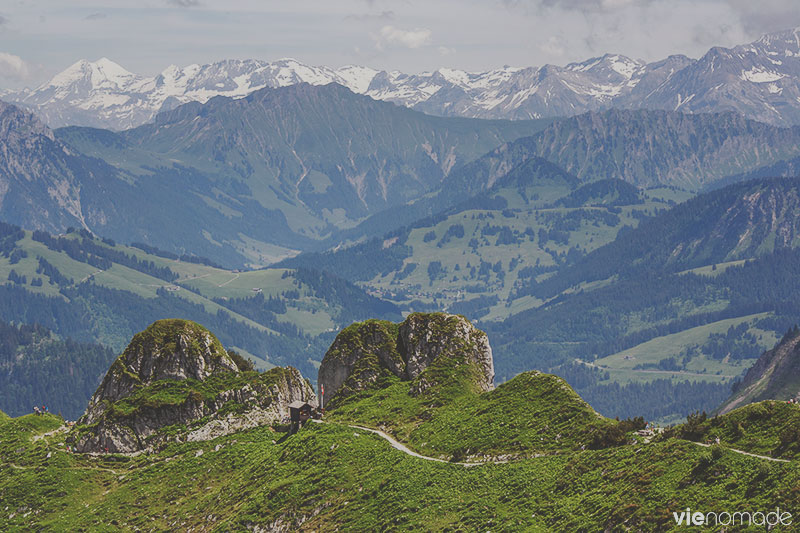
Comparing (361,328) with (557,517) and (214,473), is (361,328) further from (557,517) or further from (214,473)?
(557,517)

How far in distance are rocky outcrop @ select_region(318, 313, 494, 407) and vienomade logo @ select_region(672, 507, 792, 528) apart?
56.4 metres

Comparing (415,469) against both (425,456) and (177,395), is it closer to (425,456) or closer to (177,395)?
(425,456)

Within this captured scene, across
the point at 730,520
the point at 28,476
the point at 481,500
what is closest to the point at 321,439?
the point at 481,500

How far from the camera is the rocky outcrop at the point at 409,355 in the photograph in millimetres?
129250

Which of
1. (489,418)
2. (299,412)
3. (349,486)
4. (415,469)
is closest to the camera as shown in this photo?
(415,469)

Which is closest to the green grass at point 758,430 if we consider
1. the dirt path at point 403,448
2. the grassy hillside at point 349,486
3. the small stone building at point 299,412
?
the grassy hillside at point 349,486

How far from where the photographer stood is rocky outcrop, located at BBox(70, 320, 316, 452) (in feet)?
399

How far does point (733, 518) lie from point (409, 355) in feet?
227

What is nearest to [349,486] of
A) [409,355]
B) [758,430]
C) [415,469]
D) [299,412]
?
[415,469]

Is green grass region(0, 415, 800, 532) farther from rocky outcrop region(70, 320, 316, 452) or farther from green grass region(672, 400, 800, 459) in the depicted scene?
green grass region(672, 400, 800, 459)

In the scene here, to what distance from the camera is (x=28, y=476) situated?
114 metres

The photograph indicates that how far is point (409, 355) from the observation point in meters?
134

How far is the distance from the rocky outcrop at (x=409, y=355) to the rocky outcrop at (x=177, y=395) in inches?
233

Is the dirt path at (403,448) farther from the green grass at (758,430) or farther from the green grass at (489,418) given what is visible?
the green grass at (758,430)
